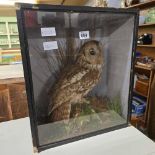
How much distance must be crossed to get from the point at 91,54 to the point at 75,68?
0.35ft

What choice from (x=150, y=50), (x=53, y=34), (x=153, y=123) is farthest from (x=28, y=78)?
(x=150, y=50)

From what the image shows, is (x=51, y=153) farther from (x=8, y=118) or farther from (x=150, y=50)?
(x=150, y=50)

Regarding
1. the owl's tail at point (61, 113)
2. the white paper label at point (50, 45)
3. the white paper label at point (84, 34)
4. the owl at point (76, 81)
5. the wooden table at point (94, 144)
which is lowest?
the wooden table at point (94, 144)

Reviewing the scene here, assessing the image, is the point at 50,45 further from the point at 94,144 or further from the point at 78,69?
the point at 94,144

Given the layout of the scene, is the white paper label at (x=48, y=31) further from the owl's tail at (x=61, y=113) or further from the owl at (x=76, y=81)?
the owl's tail at (x=61, y=113)

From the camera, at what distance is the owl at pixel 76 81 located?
2.68ft

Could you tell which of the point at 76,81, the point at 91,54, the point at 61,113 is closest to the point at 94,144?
the point at 61,113

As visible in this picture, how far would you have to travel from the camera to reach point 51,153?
80cm

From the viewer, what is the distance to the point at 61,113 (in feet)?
2.82

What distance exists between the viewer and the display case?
2.27 ft

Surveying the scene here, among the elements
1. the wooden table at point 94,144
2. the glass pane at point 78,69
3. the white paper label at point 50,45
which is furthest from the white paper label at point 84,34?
the wooden table at point 94,144

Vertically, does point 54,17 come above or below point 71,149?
above

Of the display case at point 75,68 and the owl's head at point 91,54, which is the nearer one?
the display case at point 75,68

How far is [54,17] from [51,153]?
622 mm
